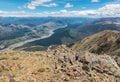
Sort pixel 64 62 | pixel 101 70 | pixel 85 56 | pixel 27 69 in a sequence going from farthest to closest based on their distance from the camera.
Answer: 1. pixel 85 56
2. pixel 64 62
3. pixel 101 70
4. pixel 27 69

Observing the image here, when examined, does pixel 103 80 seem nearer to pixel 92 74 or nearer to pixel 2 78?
pixel 92 74

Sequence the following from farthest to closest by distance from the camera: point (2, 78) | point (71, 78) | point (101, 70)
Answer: point (101, 70), point (71, 78), point (2, 78)

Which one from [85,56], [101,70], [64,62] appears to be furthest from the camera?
[85,56]

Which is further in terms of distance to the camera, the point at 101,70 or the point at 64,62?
the point at 64,62

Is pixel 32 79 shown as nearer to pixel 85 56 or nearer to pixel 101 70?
pixel 101 70

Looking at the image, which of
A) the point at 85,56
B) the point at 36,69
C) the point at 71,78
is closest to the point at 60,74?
the point at 71,78

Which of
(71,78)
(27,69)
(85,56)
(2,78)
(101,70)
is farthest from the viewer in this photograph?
(85,56)

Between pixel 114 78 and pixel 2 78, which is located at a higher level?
pixel 2 78

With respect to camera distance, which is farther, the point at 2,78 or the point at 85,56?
the point at 85,56

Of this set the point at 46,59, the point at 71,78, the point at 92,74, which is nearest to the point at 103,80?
the point at 92,74
